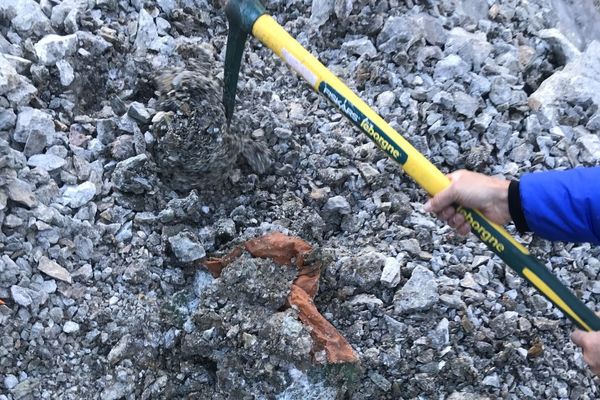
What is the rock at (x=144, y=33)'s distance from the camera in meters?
3.37

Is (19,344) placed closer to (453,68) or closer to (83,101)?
(83,101)

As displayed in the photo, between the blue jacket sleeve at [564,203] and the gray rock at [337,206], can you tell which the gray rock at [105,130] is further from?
the blue jacket sleeve at [564,203]

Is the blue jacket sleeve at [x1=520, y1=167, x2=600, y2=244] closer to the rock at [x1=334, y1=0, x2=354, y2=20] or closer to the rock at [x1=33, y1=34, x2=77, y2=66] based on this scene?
the rock at [x1=334, y1=0, x2=354, y2=20]

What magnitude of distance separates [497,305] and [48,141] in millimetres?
1960

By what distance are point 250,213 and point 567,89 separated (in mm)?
1810

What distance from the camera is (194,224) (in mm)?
3064

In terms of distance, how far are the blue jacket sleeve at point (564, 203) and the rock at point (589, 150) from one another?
43.8 inches

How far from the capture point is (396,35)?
3.66m

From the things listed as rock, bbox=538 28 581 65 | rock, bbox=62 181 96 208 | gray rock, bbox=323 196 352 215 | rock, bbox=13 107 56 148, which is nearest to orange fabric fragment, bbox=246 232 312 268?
gray rock, bbox=323 196 352 215

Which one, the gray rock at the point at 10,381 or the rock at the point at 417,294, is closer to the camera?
the gray rock at the point at 10,381

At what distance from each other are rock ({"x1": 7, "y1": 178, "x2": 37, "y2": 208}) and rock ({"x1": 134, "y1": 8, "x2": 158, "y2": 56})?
884mm

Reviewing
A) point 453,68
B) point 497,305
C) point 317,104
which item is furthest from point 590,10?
point 497,305

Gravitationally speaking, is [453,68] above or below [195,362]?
above

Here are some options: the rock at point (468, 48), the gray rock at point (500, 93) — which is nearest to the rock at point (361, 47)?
the rock at point (468, 48)
